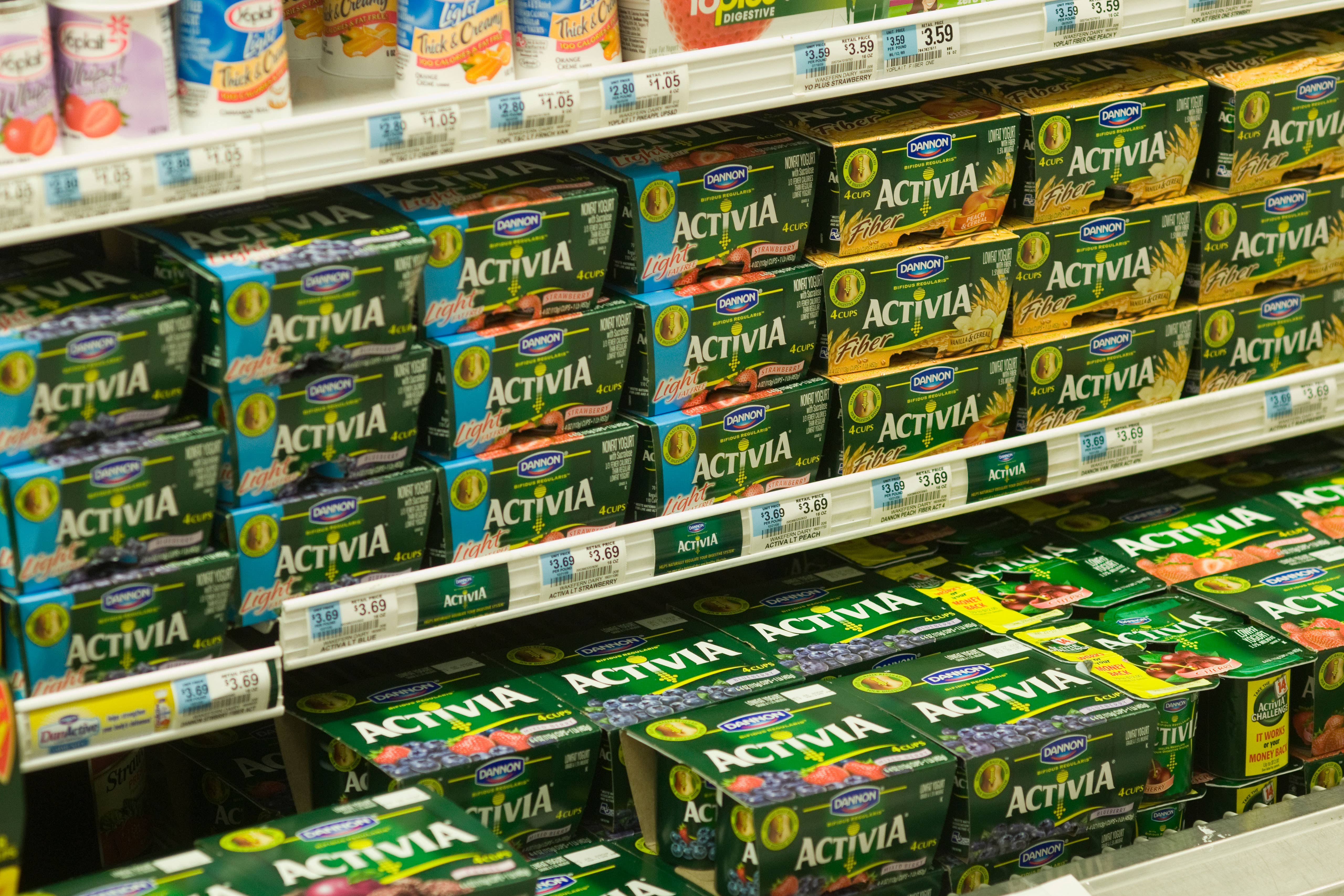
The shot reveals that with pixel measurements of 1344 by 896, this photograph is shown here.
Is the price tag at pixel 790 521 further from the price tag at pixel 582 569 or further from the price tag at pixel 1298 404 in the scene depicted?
the price tag at pixel 1298 404

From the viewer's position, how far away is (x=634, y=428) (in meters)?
1.94

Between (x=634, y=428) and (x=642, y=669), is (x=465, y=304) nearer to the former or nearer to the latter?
(x=634, y=428)

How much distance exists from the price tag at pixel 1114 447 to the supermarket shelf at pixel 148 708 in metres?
1.07

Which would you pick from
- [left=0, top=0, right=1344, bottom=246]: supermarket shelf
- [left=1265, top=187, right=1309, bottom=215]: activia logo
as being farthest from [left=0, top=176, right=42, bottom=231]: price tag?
[left=1265, top=187, right=1309, bottom=215]: activia logo

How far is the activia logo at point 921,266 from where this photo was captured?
204cm

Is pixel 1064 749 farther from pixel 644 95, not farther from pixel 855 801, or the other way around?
pixel 644 95

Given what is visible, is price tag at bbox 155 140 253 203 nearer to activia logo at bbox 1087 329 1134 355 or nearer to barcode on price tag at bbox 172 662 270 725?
barcode on price tag at bbox 172 662 270 725

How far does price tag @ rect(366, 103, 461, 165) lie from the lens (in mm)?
1628

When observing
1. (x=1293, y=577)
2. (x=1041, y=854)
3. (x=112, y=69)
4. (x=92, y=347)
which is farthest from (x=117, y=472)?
(x=1293, y=577)

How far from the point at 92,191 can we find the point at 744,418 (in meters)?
0.80

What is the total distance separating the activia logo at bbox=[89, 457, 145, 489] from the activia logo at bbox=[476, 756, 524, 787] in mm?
469

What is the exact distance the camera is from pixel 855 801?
1.74m

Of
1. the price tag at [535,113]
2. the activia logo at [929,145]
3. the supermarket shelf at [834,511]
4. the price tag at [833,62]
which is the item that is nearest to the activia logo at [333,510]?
the supermarket shelf at [834,511]

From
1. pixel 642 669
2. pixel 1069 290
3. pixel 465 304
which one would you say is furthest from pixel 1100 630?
pixel 465 304
